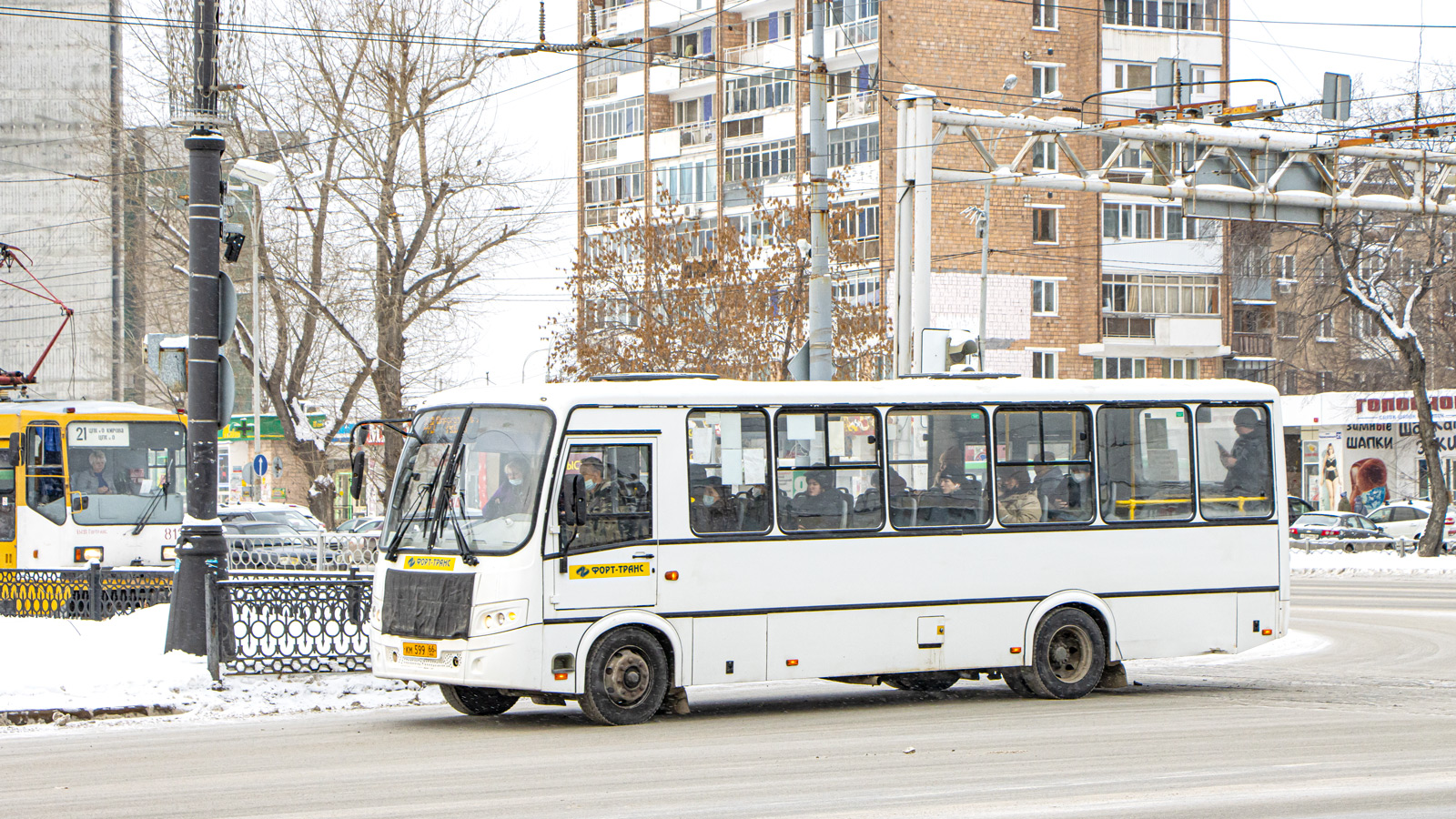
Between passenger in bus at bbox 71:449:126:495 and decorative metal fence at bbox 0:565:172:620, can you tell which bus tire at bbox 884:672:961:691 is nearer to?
decorative metal fence at bbox 0:565:172:620

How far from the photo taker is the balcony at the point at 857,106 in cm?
5541

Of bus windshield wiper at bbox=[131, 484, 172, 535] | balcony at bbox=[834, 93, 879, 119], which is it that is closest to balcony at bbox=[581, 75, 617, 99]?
balcony at bbox=[834, 93, 879, 119]

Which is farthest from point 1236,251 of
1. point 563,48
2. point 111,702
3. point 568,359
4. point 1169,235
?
point 111,702

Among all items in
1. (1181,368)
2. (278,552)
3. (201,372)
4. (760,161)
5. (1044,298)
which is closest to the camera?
(201,372)

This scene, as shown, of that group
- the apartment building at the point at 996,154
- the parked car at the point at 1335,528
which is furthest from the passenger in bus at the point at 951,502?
the apartment building at the point at 996,154

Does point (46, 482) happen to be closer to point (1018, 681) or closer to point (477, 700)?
point (477, 700)

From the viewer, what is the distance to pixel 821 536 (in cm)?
1305

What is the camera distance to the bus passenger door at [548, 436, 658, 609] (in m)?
12.1

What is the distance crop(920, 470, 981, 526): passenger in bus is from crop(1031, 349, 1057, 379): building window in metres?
45.7

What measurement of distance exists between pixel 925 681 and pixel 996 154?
145 feet

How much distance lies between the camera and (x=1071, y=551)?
13.8 meters

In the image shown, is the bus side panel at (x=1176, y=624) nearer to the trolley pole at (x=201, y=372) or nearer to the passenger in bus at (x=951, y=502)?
the passenger in bus at (x=951, y=502)

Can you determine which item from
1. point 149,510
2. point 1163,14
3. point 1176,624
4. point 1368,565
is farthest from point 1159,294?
point 1176,624

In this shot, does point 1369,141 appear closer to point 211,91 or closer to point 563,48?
point 563,48
